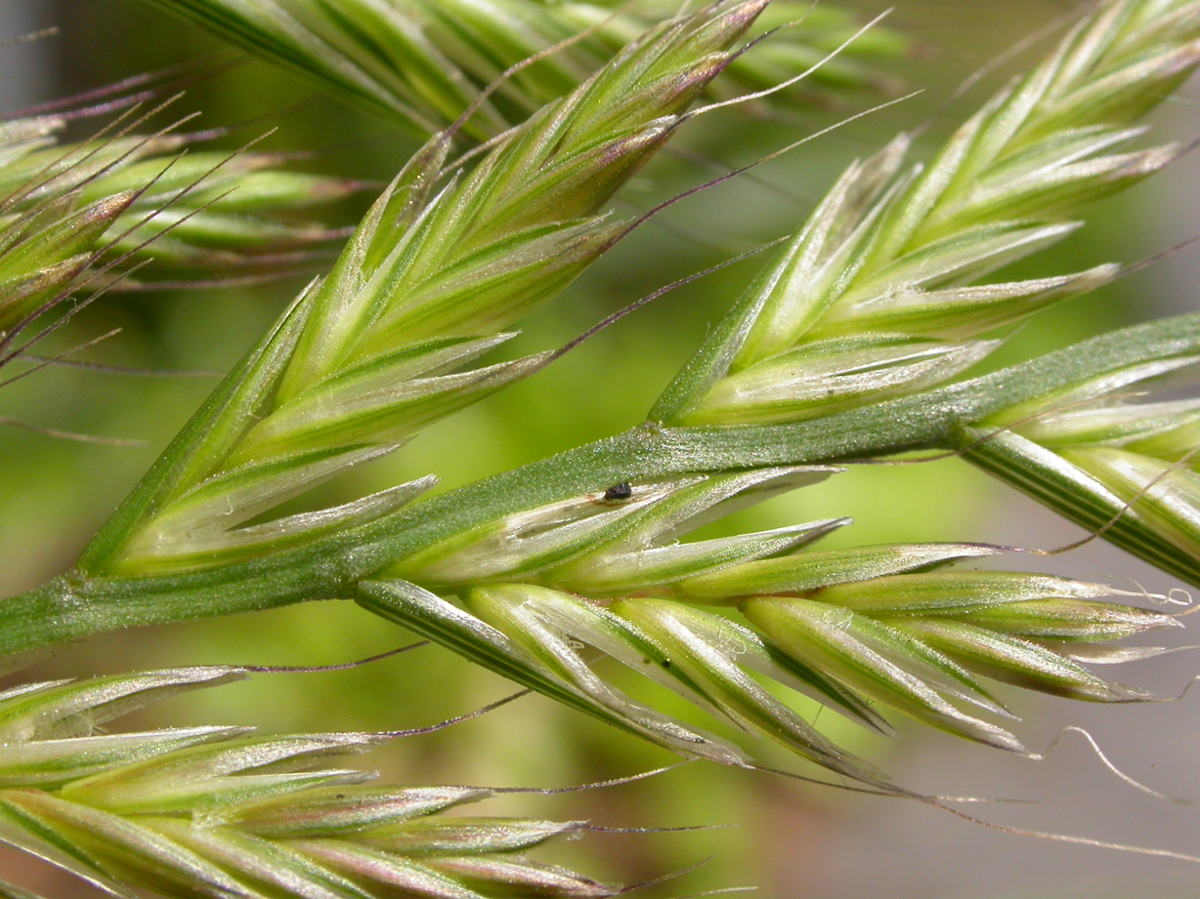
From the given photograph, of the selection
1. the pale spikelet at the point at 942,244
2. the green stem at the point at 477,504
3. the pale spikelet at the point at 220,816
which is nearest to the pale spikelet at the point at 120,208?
the green stem at the point at 477,504

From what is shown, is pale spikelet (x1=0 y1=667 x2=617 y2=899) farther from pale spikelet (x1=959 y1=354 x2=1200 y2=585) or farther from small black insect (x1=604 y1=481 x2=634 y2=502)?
pale spikelet (x1=959 y1=354 x2=1200 y2=585)

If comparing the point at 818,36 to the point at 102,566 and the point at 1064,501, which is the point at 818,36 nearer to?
the point at 1064,501

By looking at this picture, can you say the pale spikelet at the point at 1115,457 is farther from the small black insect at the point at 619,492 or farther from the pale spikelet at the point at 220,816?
the pale spikelet at the point at 220,816

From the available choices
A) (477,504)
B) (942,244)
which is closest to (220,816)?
(477,504)

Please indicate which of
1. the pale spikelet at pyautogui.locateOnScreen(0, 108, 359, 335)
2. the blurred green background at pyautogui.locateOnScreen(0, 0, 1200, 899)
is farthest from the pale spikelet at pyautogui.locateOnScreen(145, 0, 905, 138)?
the blurred green background at pyautogui.locateOnScreen(0, 0, 1200, 899)

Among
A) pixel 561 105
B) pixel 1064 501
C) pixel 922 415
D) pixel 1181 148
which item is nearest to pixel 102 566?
pixel 561 105

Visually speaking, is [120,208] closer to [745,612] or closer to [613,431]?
[745,612]

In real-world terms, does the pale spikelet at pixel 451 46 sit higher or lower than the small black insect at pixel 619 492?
higher
